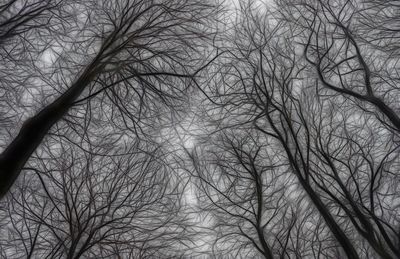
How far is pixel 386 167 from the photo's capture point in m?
6.81

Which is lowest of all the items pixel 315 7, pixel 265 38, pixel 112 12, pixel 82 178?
pixel 82 178

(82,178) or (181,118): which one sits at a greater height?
(181,118)

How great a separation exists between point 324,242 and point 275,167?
2.61m

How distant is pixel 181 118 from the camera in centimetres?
671

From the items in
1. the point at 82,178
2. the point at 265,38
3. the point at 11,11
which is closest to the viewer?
the point at 11,11

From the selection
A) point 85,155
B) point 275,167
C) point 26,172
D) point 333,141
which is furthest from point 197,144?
point 26,172

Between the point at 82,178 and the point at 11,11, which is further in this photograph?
the point at 82,178

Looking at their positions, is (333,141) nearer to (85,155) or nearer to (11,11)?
(85,155)

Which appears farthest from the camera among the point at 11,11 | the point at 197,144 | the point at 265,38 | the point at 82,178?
the point at 197,144

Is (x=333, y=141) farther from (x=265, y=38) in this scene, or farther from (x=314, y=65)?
(x=265, y=38)

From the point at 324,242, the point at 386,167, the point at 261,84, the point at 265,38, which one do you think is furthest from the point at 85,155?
the point at 386,167

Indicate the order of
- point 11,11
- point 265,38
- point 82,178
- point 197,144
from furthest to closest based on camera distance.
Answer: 1. point 197,144
2. point 265,38
3. point 82,178
4. point 11,11

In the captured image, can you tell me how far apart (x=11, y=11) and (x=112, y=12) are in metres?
1.98

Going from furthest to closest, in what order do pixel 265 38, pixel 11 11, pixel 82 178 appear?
pixel 265 38, pixel 82 178, pixel 11 11
